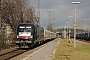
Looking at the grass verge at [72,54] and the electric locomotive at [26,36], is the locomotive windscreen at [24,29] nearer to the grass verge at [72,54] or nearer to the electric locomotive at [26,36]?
the electric locomotive at [26,36]

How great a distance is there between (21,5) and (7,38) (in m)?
9.38

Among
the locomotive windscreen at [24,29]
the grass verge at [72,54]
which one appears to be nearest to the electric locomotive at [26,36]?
the locomotive windscreen at [24,29]

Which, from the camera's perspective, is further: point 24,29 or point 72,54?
point 24,29

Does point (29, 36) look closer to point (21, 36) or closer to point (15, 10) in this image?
Answer: point (21, 36)

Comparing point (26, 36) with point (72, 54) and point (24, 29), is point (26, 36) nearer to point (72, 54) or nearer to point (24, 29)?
point (24, 29)

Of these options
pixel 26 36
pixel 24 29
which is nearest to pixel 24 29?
pixel 24 29

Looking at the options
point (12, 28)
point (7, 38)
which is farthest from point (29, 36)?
point (12, 28)

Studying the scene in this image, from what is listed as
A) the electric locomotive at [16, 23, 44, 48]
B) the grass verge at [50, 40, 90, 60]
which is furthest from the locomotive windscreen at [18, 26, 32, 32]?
the grass verge at [50, 40, 90, 60]

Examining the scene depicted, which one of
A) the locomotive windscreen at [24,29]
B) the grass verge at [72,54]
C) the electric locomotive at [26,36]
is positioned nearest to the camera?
the grass verge at [72,54]

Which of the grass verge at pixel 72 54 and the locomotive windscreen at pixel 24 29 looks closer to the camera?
the grass verge at pixel 72 54

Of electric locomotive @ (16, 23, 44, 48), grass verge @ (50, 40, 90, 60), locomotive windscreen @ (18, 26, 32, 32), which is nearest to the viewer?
grass verge @ (50, 40, 90, 60)

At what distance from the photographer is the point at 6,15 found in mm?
39281

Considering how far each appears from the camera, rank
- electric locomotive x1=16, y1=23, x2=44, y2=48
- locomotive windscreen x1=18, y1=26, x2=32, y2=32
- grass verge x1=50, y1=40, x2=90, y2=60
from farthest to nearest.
→ locomotive windscreen x1=18, y1=26, x2=32, y2=32
electric locomotive x1=16, y1=23, x2=44, y2=48
grass verge x1=50, y1=40, x2=90, y2=60

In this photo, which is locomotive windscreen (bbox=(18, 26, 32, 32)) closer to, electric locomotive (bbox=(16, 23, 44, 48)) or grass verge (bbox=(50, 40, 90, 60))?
electric locomotive (bbox=(16, 23, 44, 48))
